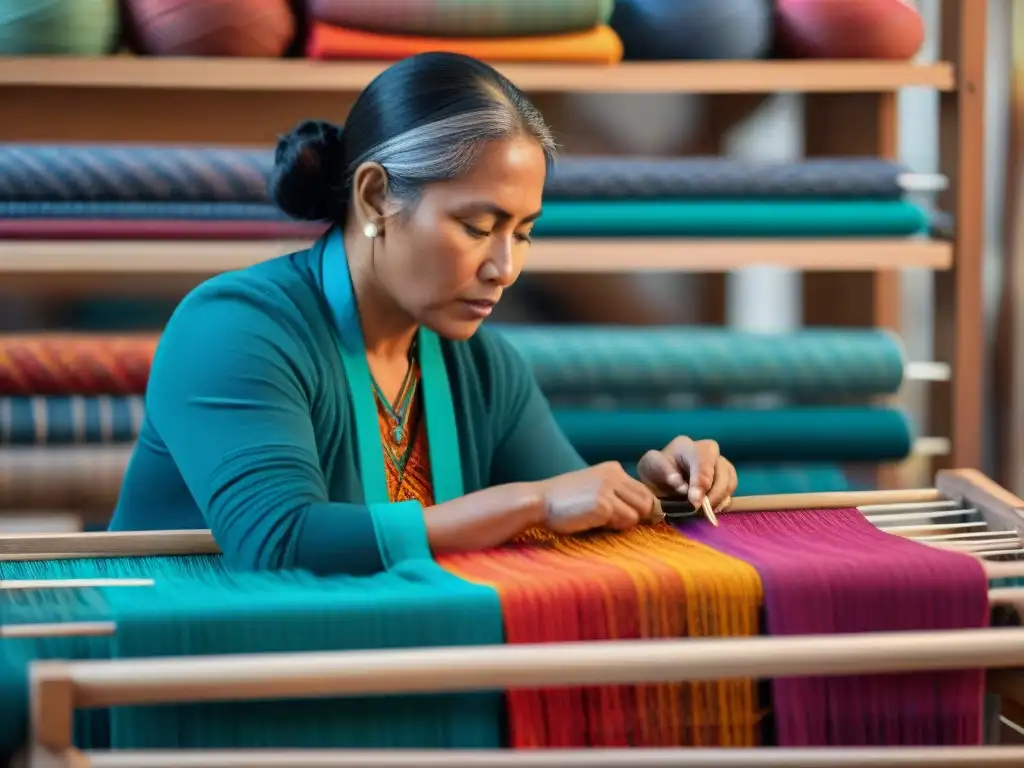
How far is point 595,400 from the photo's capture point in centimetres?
237

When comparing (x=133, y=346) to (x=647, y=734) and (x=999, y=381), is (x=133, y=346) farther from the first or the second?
(x=999, y=381)

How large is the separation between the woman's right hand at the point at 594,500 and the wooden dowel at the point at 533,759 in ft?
0.96

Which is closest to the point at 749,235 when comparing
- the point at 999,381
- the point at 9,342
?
the point at 999,381

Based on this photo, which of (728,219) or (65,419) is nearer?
(65,419)

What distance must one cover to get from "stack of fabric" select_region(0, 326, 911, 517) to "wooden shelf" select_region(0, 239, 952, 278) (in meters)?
0.11

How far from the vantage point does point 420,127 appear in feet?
4.51

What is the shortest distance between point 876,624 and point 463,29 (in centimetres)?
139

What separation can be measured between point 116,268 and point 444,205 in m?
0.97

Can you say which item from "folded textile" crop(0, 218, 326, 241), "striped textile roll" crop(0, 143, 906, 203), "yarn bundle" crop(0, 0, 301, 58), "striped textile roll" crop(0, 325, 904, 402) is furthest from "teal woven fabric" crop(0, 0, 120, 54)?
"striped textile roll" crop(0, 325, 904, 402)

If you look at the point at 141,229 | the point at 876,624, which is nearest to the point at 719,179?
the point at 141,229

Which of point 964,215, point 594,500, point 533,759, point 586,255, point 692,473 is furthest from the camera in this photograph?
point 964,215

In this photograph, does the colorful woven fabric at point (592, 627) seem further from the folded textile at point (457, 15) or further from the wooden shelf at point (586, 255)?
the folded textile at point (457, 15)

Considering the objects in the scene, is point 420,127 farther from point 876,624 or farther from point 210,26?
point 210,26

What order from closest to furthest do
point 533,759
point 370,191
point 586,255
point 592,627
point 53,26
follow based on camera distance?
point 533,759, point 592,627, point 370,191, point 53,26, point 586,255
